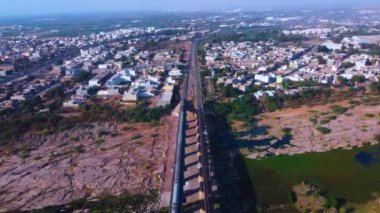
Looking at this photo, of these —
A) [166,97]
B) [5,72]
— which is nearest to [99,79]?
[166,97]

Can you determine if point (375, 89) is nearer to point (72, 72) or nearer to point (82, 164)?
point (82, 164)

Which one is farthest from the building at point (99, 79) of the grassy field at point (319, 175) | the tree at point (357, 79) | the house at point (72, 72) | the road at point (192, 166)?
the tree at point (357, 79)

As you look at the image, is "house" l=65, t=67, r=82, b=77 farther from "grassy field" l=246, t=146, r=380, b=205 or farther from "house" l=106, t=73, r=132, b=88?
"grassy field" l=246, t=146, r=380, b=205

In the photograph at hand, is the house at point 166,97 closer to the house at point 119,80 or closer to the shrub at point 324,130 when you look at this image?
the house at point 119,80

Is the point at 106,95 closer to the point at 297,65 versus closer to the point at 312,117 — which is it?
the point at 312,117

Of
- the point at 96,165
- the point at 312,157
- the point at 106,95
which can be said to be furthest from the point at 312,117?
the point at 106,95

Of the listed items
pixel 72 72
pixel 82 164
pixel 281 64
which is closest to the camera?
pixel 82 164
